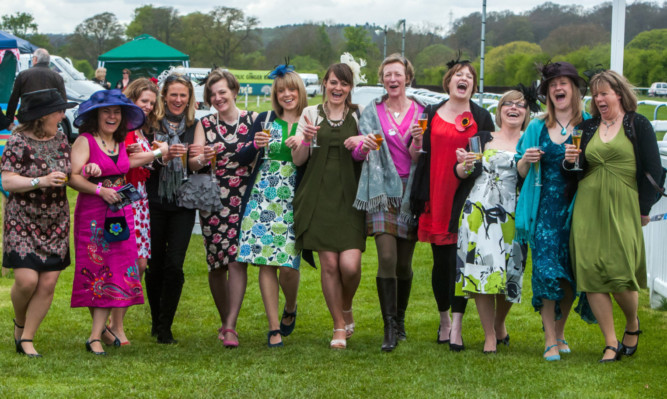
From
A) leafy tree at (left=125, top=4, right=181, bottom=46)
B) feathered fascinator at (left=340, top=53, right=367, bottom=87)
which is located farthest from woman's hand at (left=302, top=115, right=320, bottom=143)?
leafy tree at (left=125, top=4, right=181, bottom=46)

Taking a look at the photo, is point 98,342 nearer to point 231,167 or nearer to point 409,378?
point 231,167

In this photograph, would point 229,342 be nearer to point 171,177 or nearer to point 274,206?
point 274,206

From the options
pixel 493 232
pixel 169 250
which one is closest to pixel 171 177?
pixel 169 250

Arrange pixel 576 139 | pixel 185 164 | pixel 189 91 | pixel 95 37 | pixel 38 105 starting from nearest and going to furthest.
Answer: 1. pixel 576 139
2. pixel 38 105
3. pixel 185 164
4. pixel 189 91
5. pixel 95 37

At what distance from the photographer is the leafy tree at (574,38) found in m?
60.5

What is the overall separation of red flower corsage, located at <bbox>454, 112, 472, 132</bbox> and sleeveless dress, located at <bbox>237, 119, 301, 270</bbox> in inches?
44.4

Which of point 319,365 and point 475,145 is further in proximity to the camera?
point 475,145

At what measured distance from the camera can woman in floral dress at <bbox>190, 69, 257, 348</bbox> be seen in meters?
5.50

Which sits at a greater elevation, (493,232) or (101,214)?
(101,214)

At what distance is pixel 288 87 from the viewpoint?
544 centimetres

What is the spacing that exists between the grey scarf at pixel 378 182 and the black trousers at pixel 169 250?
1265 millimetres

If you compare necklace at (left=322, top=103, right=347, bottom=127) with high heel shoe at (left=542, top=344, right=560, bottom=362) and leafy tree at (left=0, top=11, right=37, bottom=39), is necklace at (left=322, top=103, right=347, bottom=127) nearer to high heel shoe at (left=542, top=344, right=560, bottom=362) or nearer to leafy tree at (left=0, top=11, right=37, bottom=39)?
high heel shoe at (left=542, top=344, right=560, bottom=362)

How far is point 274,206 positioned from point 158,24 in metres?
103

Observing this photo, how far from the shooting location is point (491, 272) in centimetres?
505
